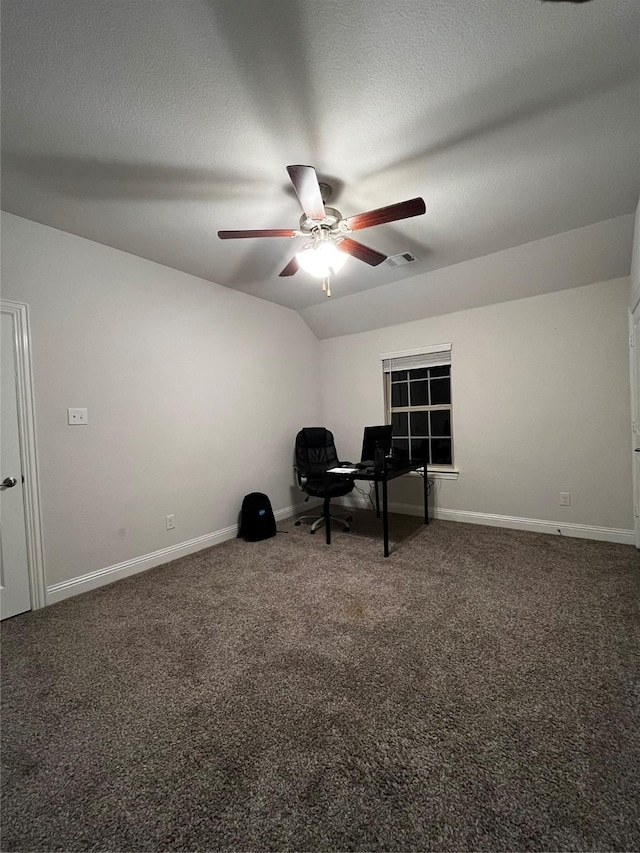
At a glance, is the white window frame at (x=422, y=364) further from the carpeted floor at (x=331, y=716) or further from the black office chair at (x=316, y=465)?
the carpeted floor at (x=331, y=716)

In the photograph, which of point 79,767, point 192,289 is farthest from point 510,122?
point 79,767

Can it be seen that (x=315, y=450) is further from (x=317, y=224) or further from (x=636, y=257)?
(x=636, y=257)

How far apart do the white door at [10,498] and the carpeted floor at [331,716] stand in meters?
0.17

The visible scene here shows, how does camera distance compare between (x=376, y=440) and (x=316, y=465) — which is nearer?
(x=376, y=440)

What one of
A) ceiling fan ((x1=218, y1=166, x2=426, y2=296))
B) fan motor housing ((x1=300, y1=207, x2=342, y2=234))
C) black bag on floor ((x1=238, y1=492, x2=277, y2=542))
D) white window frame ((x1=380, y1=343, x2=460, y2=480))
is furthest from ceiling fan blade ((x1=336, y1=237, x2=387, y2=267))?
black bag on floor ((x1=238, y1=492, x2=277, y2=542))

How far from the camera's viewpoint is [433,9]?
1248 millimetres

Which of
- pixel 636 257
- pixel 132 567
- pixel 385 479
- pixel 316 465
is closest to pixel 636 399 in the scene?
pixel 636 257

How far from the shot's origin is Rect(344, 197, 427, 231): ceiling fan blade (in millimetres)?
1761

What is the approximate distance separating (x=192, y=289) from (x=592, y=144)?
3063 millimetres

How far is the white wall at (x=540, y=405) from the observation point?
10.3ft

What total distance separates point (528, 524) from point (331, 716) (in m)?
2.96

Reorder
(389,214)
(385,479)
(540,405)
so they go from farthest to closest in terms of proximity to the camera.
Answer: (540,405), (385,479), (389,214)

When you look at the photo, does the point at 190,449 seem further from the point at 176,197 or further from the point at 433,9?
the point at 433,9

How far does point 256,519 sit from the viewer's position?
356 cm
